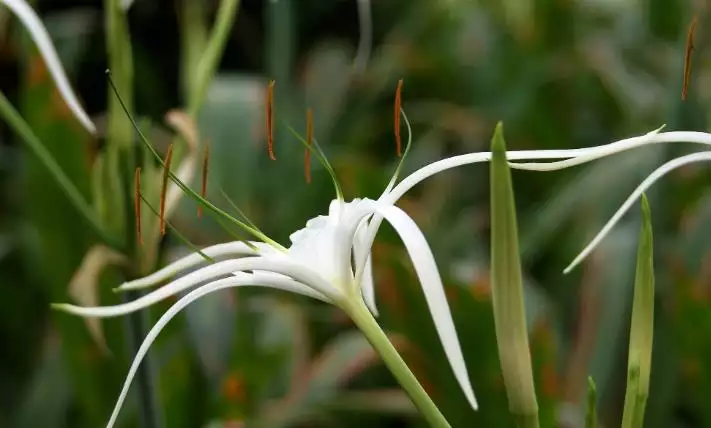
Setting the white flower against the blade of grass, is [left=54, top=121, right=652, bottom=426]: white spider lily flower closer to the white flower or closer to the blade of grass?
the white flower

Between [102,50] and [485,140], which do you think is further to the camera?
[102,50]

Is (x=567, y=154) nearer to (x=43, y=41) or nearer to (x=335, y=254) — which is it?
(x=335, y=254)

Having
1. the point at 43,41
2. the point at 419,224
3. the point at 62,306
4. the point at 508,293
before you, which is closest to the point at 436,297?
the point at 508,293

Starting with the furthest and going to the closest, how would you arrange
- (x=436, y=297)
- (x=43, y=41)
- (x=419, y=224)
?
(x=419, y=224) < (x=43, y=41) < (x=436, y=297)

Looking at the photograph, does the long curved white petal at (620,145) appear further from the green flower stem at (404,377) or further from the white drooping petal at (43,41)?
the white drooping petal at (43,41)

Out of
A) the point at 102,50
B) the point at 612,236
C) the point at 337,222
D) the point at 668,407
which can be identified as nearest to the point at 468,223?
the point at 612,236

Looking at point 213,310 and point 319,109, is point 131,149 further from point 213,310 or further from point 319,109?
point 319,109
